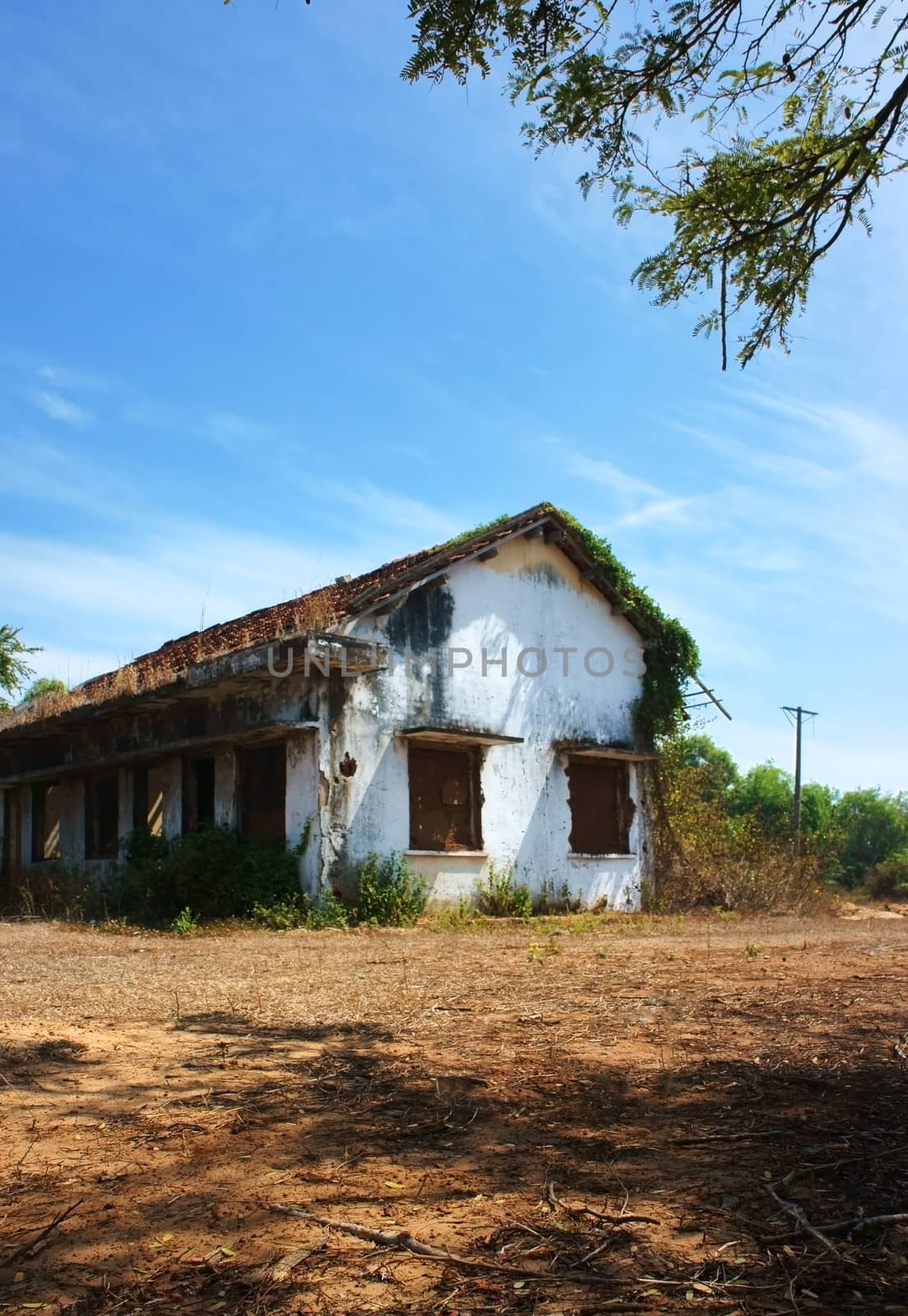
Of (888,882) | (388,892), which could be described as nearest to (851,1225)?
(388,892)

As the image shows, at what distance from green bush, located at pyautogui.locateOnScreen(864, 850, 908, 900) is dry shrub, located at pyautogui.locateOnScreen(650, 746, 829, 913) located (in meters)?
16.3

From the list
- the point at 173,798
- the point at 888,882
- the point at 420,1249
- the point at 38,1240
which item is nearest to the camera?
the point at 420,1249

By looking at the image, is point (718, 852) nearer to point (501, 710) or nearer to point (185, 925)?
point (501, 710)

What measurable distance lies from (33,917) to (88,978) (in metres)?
7.57

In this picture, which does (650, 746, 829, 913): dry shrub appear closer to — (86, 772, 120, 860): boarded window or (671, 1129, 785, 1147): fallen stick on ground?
(86, 772, 120, 860): boarded window

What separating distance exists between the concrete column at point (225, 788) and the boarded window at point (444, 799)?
232 centimetres

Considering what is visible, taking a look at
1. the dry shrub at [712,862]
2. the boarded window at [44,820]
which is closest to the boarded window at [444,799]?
the dry shrub at [712,862]

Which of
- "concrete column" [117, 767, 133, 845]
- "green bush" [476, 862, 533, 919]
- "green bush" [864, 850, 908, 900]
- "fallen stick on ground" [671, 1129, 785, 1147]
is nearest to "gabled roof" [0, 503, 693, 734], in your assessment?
"concrete column" [117, 767, 133, 845]

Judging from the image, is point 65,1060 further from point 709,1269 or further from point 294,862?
point 294,862

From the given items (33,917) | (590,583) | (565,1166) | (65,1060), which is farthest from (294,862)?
(565,1166)

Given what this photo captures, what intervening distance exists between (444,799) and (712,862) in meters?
5.62

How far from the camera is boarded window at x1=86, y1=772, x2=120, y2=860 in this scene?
A: 17438 millimetres

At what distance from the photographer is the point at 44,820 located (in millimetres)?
19500

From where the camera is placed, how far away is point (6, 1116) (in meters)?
3.96
